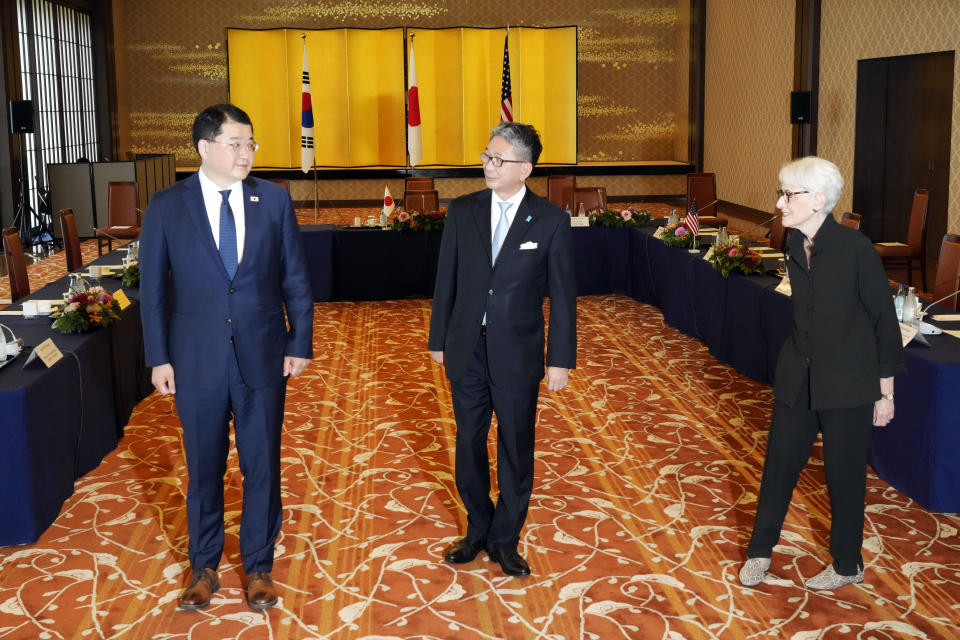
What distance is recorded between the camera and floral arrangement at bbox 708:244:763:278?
6832 mm

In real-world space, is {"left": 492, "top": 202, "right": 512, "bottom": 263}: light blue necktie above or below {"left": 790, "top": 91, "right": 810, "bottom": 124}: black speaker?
below

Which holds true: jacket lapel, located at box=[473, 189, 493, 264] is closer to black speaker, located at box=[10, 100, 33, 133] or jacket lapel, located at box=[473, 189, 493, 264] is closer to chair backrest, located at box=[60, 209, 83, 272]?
chair backrest, located at box=[60, 209, 83, 272]

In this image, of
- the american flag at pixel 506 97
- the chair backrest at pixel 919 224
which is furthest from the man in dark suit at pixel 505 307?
the american flag at pixel 506 97

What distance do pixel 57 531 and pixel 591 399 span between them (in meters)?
3.16

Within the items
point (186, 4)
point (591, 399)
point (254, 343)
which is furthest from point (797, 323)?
point (186, 4)

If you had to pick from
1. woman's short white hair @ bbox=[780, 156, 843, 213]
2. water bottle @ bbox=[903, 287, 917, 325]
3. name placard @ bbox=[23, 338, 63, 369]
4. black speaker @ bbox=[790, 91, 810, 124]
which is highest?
black speaker @ bbox=[790, 91, 810, 124]

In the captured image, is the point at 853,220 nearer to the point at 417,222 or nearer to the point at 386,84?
the point at 417,222

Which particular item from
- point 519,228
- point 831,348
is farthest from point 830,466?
point 519,228

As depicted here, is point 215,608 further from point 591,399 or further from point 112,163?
point 112,163

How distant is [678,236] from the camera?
8273 mm

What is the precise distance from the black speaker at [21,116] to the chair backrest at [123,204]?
250cm

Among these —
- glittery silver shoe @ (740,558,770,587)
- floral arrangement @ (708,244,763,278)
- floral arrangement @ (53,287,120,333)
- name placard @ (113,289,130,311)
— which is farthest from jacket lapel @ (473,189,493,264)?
floral arrangement @ (708,244,763,278)

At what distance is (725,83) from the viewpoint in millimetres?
16484

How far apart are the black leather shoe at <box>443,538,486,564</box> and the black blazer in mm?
1361
